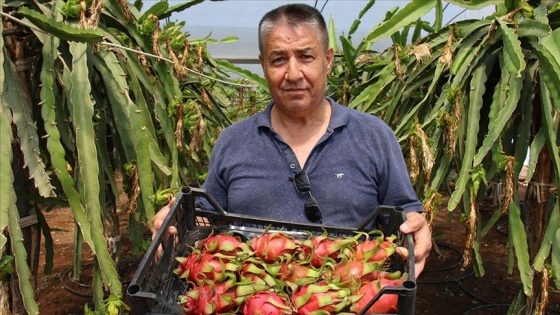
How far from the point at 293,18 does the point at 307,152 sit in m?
0.33

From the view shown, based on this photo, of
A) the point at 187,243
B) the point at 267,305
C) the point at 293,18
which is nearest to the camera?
the point at 267,305

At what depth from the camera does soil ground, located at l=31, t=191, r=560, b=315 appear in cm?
303

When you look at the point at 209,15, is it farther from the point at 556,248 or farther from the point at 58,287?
the point at 556,248

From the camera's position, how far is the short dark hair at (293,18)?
1373 mm

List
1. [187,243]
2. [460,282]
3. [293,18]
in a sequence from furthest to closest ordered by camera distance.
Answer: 1. [460,282]
2. [293,18]
3. [187,243]

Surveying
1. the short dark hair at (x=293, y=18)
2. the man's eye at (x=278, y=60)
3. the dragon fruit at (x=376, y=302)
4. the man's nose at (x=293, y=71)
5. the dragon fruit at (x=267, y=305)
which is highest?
the short dark hair at (x=293, y=18)

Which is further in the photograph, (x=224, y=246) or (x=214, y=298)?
(x=224, y=246)

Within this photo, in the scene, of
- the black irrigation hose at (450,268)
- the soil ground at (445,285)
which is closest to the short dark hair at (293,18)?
the soil ground at (445,285)

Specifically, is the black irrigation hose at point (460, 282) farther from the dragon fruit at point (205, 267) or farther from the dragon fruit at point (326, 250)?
the dragon fruit at point (205, 267)

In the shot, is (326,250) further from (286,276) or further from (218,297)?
(218,297)

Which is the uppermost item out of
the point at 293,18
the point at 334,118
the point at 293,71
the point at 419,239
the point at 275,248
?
the point at 293,18

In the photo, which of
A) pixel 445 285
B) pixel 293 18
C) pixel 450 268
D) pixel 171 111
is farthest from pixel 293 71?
pixel 450 268

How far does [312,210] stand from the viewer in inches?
55.3

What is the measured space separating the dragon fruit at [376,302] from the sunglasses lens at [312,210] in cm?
47
